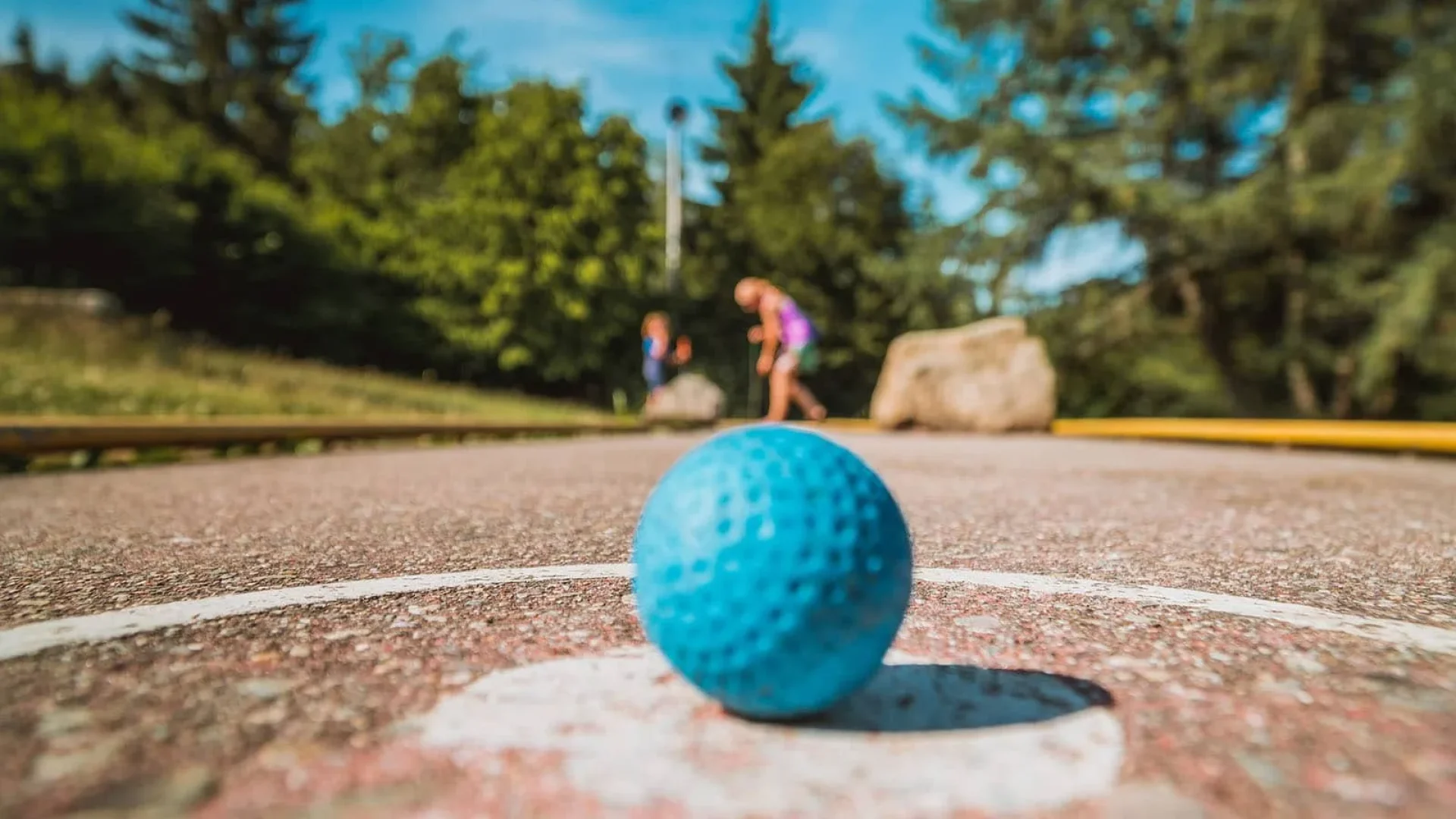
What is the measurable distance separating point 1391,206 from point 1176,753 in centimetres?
1831

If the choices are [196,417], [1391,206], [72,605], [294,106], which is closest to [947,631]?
[72,605]

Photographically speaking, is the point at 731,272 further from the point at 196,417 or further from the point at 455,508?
the point at 455,508

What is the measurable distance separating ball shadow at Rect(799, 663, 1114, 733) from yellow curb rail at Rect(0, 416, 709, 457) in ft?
23.2

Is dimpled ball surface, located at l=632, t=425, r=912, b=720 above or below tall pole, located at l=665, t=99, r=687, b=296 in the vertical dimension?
below

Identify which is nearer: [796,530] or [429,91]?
[796,530]

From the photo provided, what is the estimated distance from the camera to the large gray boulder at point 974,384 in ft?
52.6

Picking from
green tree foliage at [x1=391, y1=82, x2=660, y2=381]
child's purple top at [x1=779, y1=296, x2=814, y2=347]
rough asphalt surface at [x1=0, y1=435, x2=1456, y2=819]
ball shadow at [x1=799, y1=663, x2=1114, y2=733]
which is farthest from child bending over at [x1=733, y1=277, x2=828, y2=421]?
green tree foliage at [x1=391, y1=82, x2=660, y2=381]

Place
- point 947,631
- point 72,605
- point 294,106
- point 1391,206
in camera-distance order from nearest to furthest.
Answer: point 947,631
point 72,605
point 1391,206
point 294,106

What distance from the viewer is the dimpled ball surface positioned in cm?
178

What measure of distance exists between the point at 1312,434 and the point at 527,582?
1054 centimetres

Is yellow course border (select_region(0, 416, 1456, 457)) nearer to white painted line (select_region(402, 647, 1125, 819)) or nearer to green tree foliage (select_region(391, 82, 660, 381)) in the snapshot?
white painted line (select_region(402, 647, 1125, 819))

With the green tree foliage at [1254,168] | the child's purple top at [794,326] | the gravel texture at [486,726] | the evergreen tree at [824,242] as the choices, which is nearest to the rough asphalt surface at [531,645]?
the gravel texture at [486,726]

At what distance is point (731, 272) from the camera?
3341 cm

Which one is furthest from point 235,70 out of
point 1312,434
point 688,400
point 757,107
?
point 1312,434
